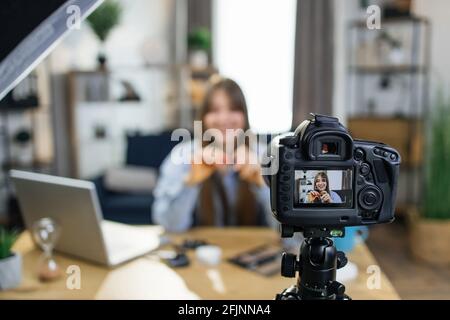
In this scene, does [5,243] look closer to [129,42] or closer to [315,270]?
[315,270]

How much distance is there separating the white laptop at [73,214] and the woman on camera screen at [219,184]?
0.30 m

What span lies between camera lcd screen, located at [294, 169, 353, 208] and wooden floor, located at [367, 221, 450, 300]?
1.52 meters

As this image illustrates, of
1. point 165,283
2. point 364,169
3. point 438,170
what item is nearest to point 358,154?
point 364,169

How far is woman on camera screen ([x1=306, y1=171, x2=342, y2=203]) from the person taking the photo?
23.7 inches

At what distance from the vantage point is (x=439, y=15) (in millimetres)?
3373

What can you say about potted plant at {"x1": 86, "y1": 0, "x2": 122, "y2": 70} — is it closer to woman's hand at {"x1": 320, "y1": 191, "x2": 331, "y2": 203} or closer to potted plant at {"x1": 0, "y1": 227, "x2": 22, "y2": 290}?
potted plant at {"x1": 0, "y1": 227, "x2": 22, "y2": 290}

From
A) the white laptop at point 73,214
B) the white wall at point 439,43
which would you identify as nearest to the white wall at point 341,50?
the white wall at point 439,43

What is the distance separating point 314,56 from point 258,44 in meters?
0.43

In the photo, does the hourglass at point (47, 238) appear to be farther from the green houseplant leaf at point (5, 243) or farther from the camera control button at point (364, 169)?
the camera control button at point (364, 169)

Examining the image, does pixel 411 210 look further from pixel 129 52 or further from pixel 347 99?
pixel 129 52

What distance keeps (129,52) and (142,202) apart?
135cm

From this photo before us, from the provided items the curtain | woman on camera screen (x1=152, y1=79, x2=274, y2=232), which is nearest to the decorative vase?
woman on camera screen (x1=152, y1=79, x2=274, y2=232)
